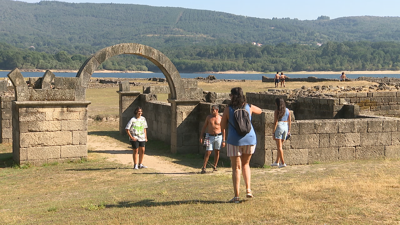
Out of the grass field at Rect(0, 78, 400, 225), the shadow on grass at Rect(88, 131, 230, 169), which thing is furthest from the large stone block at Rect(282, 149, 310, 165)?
the shadow on grass at Rect(88, 131, 230, 169)

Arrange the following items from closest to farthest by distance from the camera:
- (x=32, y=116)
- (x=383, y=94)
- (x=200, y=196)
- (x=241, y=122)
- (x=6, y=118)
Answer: (x=241, y=122) → (x=200, y=196) → (x=32, y=116) → (x=6, y=118) → (x=383, y=94)

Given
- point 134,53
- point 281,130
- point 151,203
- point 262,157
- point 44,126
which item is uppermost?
point 134,53

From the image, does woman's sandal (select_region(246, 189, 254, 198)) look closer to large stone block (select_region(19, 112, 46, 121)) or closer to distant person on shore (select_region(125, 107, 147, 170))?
distant person on shore (select_region(125, 107, 147, 170))

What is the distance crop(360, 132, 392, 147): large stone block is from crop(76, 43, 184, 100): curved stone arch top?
5.66 metres

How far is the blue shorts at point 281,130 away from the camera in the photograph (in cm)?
1080

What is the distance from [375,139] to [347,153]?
2.66 ft

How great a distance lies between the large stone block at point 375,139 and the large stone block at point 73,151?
7118 millimetres

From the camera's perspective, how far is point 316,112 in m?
16.9

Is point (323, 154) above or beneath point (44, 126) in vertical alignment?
beneath

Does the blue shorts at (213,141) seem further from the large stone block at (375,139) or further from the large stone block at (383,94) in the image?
the large stone block at (383,94)

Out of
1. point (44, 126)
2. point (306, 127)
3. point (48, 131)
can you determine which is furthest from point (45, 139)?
point (306, 127)

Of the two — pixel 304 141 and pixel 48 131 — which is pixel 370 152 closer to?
pixel 304 141

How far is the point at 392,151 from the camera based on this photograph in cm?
1272

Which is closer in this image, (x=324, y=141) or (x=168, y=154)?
(x=324, y=141)
